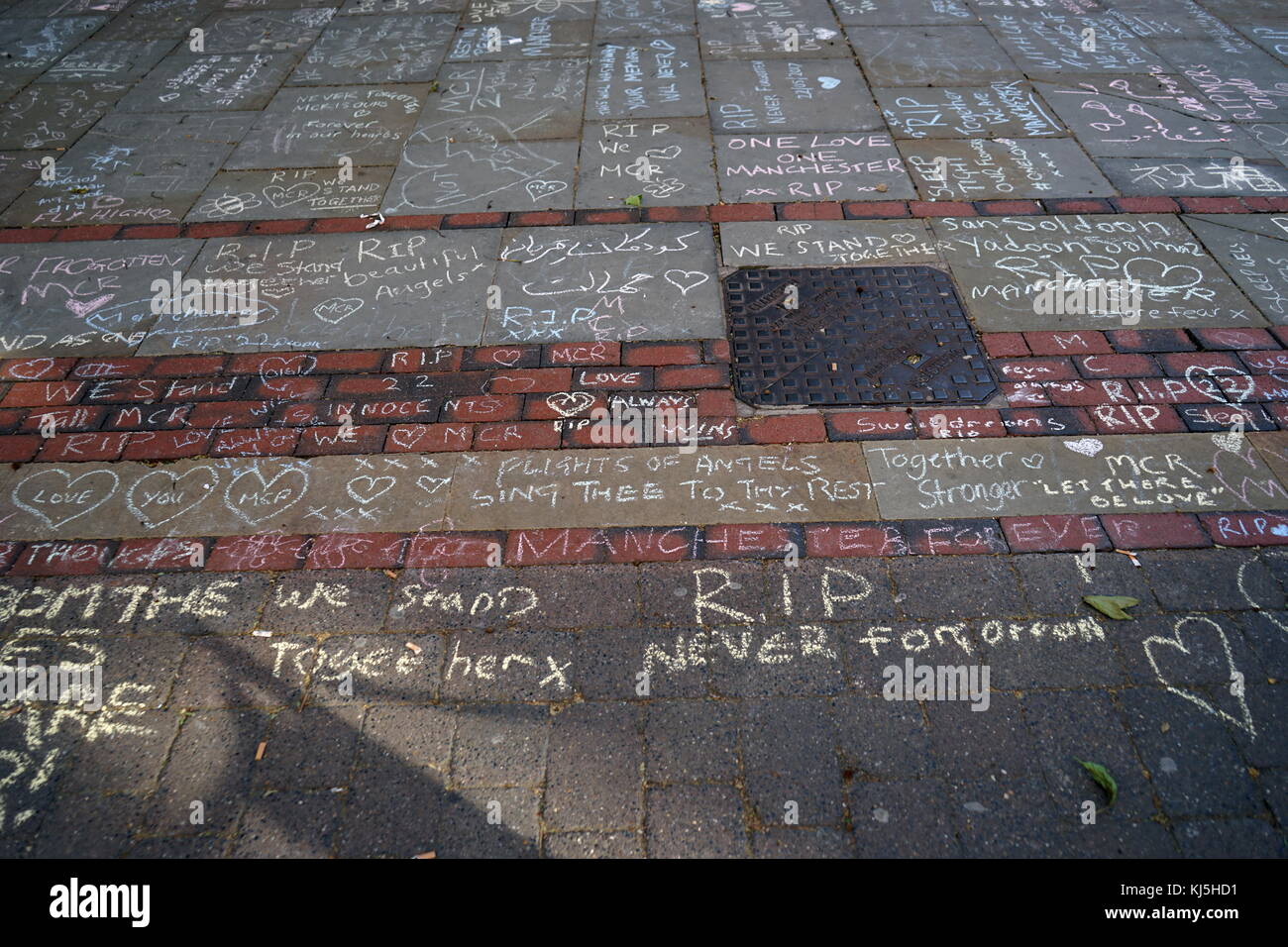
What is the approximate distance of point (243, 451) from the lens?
379 cm

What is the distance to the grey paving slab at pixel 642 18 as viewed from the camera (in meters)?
7.32

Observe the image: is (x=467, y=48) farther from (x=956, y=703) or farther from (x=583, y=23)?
(x=956, y=703)

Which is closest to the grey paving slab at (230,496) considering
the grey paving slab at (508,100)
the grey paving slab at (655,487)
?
the grey paving slab at (655,487)

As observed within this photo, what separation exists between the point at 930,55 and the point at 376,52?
4.85 metres

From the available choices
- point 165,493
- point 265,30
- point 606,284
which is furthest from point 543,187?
point 265,30

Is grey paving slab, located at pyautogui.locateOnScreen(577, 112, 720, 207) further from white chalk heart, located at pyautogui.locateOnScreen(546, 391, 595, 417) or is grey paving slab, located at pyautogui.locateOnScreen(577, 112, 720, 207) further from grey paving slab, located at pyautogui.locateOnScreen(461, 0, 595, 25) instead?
grey paving slab, located at pyautogui.locateOnScreen(461, 0, 595, 25)

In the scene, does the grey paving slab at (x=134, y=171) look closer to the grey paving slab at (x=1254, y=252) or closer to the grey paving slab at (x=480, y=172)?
the grey paving slab at (x=480, y=172)

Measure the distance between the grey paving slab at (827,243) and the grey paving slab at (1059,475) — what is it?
153 cm

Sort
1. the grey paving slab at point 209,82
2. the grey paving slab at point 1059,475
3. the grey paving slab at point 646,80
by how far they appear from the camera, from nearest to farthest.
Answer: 1. the grey paving slab at point 1059,475
2. the grey paving slab at point 646,80
3. the grey paving slab at point 209,82

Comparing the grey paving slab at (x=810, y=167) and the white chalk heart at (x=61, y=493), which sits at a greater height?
the grey paving slab at (x=810, y=167)

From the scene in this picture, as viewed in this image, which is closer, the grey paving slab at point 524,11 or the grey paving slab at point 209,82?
the grey paving slab at point 209,82

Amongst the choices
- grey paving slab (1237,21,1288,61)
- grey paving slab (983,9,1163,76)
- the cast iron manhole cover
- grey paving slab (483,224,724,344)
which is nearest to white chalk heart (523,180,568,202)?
grey paving slab (483,224,724,344)

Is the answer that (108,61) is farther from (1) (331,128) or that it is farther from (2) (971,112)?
(2) (971,112)
